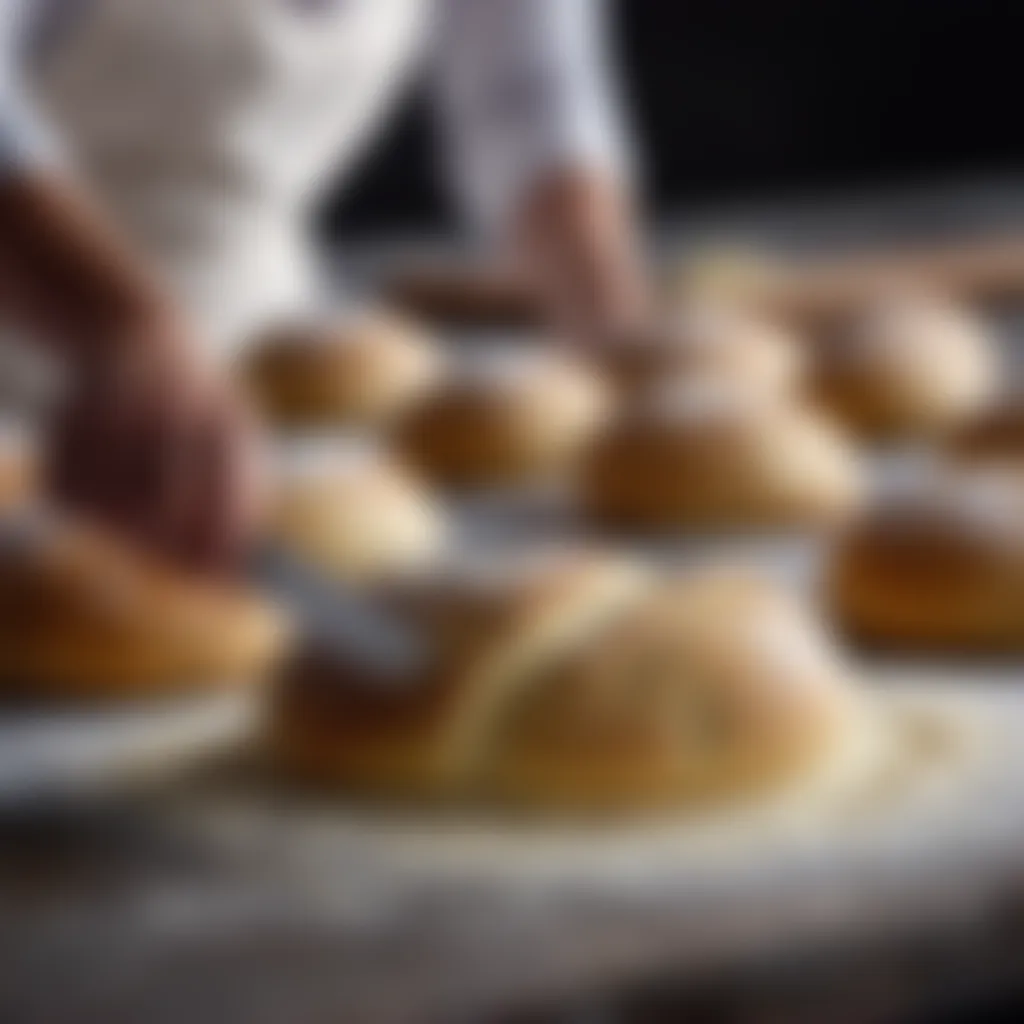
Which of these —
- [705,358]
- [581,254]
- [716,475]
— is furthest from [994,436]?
[581,254]

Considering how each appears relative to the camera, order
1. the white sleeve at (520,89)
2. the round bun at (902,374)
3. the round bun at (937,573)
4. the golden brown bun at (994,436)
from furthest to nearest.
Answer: the white sleeve at (520,89), the round bun at (902,374), the golden brown bun at (994,436), the round bun at (937,573)

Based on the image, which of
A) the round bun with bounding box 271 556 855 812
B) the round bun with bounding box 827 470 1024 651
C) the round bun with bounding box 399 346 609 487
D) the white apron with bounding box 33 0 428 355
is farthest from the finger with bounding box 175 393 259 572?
the white apron with bounding box 33 0 428 355

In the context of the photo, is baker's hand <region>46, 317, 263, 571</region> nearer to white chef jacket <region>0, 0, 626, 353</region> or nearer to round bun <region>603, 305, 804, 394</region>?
white chef jacket <region>0, 0, 626, 353</region>


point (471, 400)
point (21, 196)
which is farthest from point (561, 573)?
point (471, 400)

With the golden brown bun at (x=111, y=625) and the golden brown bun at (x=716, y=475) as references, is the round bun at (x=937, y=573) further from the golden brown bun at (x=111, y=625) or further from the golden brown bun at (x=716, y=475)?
the golden brown bun at (x=111, y=625)

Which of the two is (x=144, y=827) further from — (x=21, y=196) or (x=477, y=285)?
(x=477, y=285)

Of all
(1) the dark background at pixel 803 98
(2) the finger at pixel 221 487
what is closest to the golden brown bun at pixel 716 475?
(2) the finger at pixel 221 487
